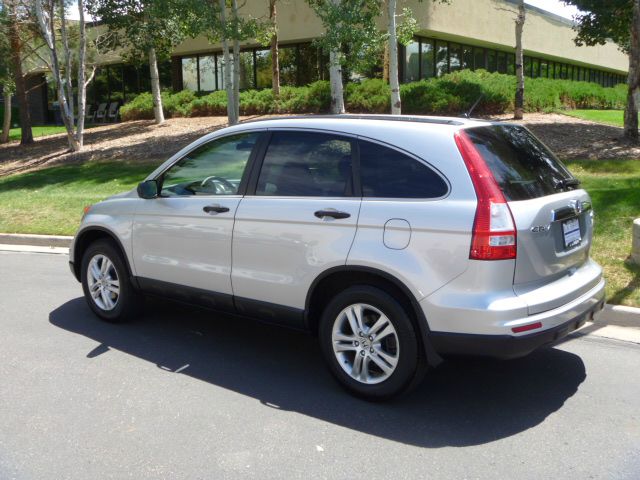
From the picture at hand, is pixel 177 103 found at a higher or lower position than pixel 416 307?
higher

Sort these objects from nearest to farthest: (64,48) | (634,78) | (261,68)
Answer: (634,78), (64,48), (261,68)

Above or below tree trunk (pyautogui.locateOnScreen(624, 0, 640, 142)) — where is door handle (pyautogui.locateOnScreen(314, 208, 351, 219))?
below

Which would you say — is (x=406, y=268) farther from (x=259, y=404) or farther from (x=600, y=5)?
(x=600, y=5)

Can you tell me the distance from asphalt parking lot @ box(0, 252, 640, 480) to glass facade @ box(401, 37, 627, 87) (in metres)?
18.3

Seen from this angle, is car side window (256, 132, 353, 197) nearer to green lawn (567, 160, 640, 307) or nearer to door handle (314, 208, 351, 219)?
door handle (314, 208, 351, 219)

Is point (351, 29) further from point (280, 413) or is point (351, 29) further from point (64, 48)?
point (280, 413)

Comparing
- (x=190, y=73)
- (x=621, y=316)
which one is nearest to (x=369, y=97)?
(x=190, y=73)

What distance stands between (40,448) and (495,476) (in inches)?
100

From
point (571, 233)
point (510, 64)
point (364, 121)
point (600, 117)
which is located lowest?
point (571, 233)

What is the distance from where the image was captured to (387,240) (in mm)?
4215

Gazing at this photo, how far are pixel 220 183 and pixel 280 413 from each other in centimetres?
196

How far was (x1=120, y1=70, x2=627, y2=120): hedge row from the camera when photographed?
791 inches

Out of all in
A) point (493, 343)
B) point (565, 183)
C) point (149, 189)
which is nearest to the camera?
point (493, 343)

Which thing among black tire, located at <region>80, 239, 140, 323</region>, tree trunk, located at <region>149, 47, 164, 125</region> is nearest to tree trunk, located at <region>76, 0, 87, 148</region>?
tree trunk, located at <region>149, 47, 164, 125</region>
